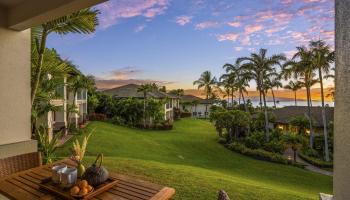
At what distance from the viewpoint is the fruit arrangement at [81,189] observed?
2.17 metres

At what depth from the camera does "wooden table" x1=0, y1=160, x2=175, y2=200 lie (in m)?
2.27

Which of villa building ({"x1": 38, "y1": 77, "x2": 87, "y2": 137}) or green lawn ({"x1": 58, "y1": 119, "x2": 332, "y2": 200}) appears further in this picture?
villa building ({"x1": 38, "y1": 77, "x2": 87, "y2": 137})

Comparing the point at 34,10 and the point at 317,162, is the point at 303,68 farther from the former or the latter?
the point at 34,10

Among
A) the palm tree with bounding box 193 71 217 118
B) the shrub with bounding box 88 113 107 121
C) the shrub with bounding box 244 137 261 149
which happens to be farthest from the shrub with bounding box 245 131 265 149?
the palm tree with bounding box 193 71 217 118

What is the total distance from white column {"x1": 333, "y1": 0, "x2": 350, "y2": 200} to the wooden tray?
203cm

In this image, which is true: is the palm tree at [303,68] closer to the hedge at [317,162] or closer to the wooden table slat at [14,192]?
the hedge at [317,162]

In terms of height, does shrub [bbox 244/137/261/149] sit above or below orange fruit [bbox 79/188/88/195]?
below

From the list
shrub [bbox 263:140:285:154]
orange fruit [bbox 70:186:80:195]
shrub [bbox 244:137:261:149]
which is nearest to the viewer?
orange fruit [bbox 70:186:80:195]

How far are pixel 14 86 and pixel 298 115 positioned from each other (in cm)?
3074

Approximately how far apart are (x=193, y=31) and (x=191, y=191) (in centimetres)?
1455

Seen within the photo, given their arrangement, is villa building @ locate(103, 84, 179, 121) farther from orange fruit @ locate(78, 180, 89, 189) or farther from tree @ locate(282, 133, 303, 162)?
orange fruit @ locate(78, 180, 89, 189)

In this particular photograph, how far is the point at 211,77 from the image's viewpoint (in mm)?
53500

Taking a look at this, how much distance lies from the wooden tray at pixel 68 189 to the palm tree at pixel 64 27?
9.83ft

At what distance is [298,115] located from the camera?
2848cm
